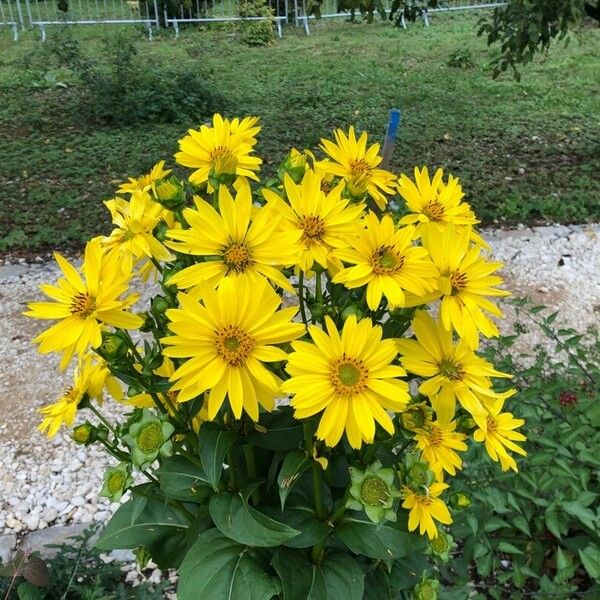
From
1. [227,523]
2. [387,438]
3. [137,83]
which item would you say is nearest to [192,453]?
[227,523]

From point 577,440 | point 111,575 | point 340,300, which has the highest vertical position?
point 340,300

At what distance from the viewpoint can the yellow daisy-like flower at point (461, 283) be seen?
919 millimetres

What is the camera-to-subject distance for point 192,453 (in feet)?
3.78

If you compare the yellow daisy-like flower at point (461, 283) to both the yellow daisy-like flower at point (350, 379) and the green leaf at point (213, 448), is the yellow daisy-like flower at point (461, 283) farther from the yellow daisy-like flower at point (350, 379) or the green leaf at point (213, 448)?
the green leaf at point (213, 448)

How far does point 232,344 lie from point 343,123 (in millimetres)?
5827

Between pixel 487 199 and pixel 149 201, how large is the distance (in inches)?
163

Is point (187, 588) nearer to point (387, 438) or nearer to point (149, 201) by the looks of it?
point (387, 438)

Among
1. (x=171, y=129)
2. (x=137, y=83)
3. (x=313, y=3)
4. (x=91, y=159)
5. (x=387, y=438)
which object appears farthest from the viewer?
(x=137, y=83)

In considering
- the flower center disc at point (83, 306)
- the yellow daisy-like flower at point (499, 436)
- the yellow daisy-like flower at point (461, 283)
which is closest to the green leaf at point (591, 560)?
the yellow daisy-like flower at point (499, 436)

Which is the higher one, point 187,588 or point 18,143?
point 187,588

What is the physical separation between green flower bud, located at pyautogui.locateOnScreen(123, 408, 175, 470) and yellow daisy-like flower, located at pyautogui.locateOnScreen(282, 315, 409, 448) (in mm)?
244

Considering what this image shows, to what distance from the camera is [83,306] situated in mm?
941

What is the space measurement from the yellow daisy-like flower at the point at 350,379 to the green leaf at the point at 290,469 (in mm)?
177

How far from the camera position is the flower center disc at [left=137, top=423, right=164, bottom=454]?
99cm
